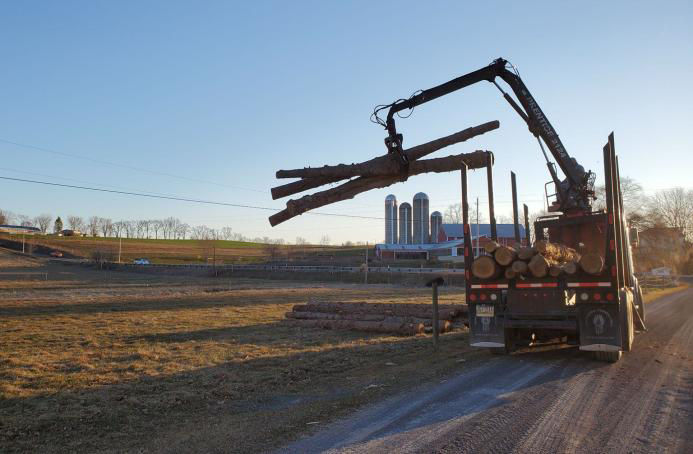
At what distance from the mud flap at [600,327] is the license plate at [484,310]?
151 centimetres

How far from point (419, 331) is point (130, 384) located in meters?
7.55

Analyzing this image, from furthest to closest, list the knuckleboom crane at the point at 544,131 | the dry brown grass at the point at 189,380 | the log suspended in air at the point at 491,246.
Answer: the knuckleboom crane at the point at 544,131, the log suspended in air at the point at 491,246, the dry brown grass at the point at 189,380

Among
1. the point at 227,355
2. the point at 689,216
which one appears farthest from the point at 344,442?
the point at 689,216

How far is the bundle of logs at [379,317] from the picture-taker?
13.0m

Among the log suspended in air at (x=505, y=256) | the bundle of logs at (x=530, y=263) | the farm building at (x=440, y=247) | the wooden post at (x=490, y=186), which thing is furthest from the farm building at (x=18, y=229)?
the log suspended in air at (x=505, y=256)

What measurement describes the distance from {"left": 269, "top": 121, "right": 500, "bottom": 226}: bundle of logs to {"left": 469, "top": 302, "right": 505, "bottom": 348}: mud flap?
8.92 feet

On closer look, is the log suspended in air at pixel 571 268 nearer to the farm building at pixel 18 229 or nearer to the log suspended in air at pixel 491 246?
the log suspended in air at pixel 491 246

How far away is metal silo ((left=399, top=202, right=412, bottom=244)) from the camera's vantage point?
81.3m

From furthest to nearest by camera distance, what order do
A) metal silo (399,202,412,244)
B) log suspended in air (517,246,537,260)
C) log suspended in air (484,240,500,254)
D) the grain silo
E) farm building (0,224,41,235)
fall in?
farm building (0,224,41,235) → the grain silo → metal silo (399,202,412,244) → log suspended in air (484,240,500,254) → log suspended in air (517,246,537,260)

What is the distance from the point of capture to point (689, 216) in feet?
234

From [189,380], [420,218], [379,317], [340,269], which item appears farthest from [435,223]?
[189,380]

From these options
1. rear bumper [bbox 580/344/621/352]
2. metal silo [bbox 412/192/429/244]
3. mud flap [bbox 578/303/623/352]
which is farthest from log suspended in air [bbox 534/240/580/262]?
metal silo [bbox 412/192/429/244]

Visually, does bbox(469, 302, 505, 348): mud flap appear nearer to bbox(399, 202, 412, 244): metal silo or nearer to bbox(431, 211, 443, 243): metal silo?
bbox(399, 202, 412, 244): metal silo

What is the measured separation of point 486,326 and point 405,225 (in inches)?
2869
